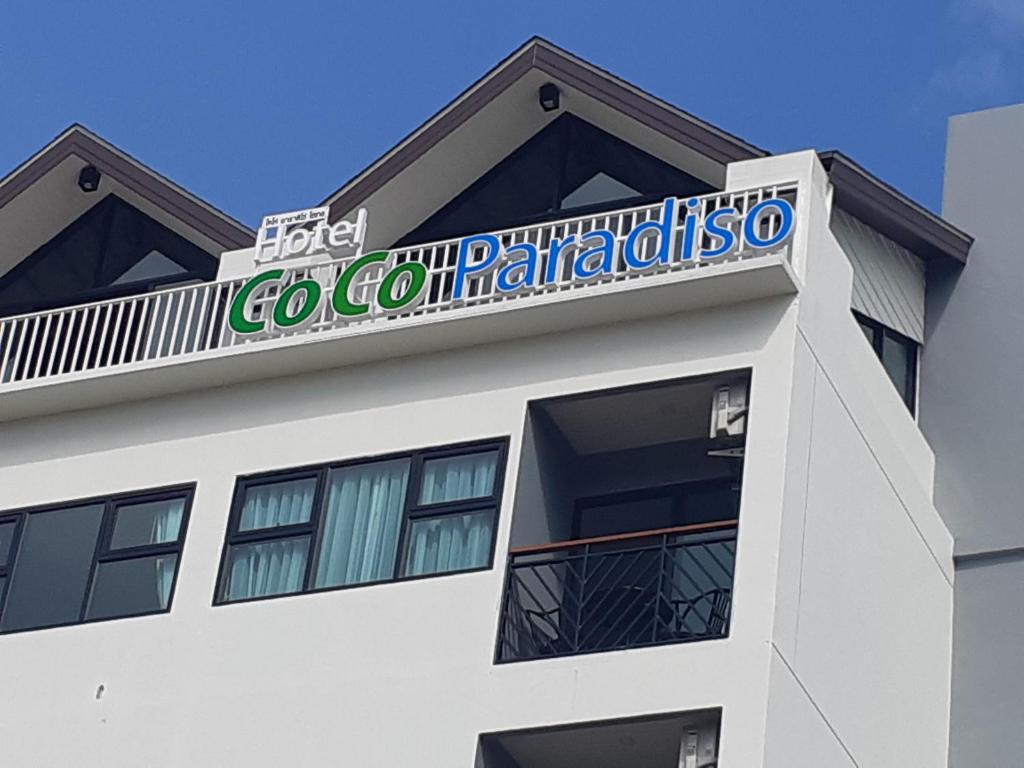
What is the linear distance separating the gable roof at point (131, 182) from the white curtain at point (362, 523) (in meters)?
4.74

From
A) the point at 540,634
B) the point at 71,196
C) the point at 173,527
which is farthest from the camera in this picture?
the point at 71,196

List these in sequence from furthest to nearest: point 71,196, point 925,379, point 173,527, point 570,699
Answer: point 71,196
point 925,379
point 173,527
point 570,699

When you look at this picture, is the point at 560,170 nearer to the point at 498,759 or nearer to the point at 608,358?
the point at 608,358

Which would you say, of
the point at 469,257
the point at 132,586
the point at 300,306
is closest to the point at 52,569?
the point at 132,586

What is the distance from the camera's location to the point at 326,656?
21969 mm

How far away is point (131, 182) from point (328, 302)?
4.55 metres

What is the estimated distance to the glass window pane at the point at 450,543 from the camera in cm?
2220

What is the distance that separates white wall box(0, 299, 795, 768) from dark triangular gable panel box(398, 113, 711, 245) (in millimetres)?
4019

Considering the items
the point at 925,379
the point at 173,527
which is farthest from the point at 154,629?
the point at 925,379

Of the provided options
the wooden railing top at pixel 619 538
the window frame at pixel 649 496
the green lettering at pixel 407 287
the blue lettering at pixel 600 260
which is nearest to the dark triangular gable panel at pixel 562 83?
the blue lettering at pixel 600 260

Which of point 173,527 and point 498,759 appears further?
point 173,527

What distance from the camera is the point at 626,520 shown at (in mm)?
24203

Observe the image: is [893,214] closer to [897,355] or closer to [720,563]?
[897,355]

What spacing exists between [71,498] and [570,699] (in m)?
6.52
